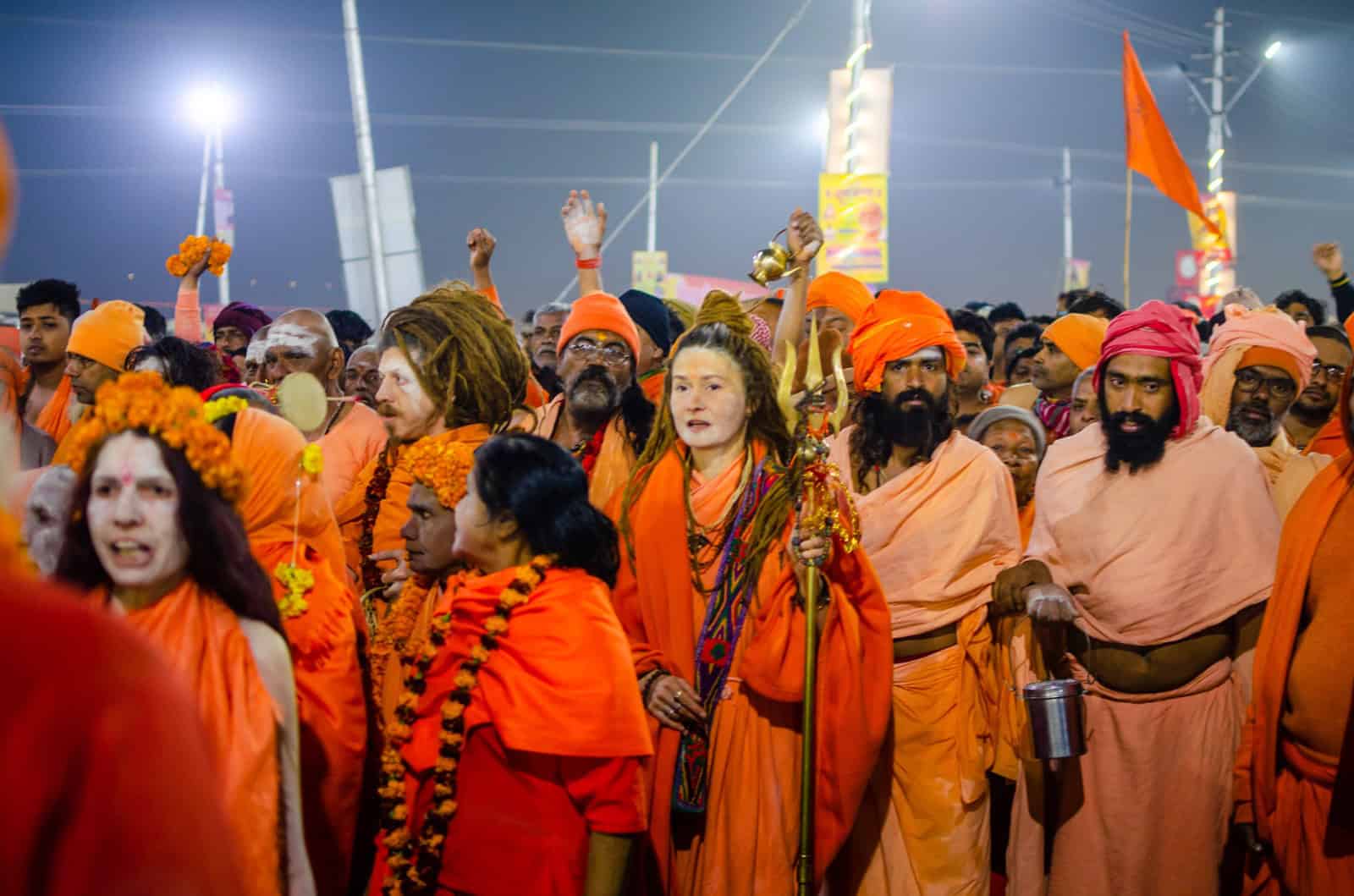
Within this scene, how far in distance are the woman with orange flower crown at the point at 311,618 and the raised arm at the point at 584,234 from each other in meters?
3.14

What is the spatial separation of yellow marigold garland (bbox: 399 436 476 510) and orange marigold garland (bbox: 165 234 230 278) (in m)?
3.76

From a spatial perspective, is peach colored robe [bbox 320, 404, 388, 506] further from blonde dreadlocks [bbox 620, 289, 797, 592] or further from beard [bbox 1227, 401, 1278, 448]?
beard [bbox 1227, 401, 1278, 448]

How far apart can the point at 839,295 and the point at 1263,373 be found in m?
2.33

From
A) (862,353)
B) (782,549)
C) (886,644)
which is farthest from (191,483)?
(862,353)

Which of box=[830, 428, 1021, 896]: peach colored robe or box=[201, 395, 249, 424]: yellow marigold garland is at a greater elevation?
box=[201, 395, 249, 424]: yellow marigold garland

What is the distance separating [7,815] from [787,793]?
11.3 ft

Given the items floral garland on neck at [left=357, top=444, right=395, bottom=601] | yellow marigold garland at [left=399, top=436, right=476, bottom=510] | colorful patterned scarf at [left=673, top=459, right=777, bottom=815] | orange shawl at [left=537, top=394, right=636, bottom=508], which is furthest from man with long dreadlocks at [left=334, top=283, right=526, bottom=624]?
colorful patterned scarf at [left=673, top=459, right=777, bottom=815]

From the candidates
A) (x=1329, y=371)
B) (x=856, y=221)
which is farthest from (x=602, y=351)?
(x=856, y=221)

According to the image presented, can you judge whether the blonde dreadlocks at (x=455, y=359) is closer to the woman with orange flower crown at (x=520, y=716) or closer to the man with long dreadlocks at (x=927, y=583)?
the woman with orange flower crown at (x=520, y=716)

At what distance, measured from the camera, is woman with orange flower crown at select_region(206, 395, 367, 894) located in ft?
10.8

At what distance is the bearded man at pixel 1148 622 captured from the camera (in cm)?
486

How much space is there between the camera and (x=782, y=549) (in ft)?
13.8

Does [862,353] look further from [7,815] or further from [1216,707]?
[7,815]

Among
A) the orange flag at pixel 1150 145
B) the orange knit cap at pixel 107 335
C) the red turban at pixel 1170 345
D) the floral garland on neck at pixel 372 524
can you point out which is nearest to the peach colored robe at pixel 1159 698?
the red turban at pixel 1170 345
